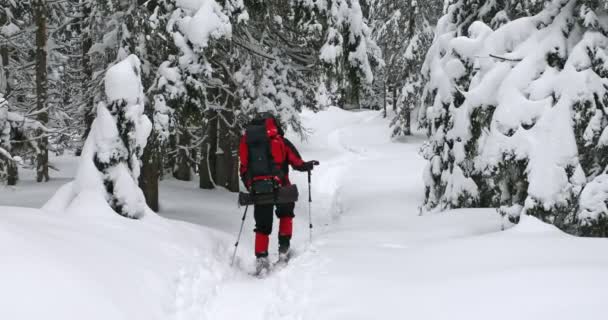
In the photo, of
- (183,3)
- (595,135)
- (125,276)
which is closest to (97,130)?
(183,3)

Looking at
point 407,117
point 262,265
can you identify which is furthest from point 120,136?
point 407,117

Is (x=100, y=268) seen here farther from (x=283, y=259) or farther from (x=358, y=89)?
(x=358, y=89)

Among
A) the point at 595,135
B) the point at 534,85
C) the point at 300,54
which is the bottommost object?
the point at 595,135

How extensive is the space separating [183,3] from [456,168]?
19.4 ft

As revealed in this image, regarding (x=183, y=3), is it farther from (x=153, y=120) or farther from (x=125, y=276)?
(x=125, y=276)

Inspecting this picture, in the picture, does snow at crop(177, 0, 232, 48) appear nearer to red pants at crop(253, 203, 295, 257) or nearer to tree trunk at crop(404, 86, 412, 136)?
red pants at crop(253, 203, 295, 257)

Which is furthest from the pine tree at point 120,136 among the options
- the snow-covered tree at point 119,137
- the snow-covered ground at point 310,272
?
the snow-covered ground at point 310,272

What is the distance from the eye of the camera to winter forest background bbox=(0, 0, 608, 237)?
677 cm

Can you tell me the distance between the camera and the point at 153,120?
908 centimetres

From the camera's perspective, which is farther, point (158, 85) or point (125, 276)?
point (158, 85)

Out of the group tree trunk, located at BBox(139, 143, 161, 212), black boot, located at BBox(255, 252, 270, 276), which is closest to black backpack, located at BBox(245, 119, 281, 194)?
black boot, located at BBox(255, 252, 270, 276)

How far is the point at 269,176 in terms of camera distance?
25.2 feet

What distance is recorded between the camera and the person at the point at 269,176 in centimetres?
770

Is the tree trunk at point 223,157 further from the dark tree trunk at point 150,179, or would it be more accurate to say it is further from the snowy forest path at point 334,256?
the dark tree trunk at point 150,179
